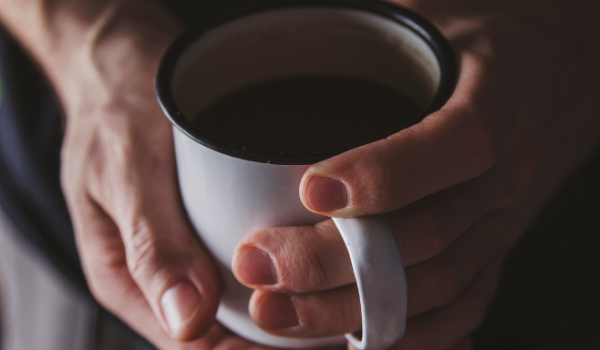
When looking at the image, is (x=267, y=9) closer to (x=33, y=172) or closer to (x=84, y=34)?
(x=84, y=34)

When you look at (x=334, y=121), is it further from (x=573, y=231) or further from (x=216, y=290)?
(x=573, y=231)

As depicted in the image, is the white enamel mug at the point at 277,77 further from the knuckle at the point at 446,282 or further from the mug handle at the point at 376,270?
the knuckle at the point at 446,282

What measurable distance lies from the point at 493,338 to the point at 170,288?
569 mm

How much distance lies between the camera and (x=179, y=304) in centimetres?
56

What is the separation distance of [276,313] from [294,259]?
7cm

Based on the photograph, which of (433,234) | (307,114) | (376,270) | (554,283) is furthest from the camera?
(554,283)

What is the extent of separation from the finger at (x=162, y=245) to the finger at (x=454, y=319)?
0.83ft

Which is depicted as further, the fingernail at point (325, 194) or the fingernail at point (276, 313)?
the fingernail at point (276, 313)

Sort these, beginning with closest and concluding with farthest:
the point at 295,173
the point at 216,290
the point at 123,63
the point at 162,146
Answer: the point at 295,173, the point at 216,290, the point at 162,146, the point at 123,63

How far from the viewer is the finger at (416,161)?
41 centimetres

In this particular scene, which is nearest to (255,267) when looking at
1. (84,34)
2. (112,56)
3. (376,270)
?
(376,270)

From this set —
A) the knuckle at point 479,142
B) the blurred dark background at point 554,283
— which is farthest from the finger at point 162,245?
the blurred dark background at point 554,283

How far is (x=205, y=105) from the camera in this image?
614 millimetres

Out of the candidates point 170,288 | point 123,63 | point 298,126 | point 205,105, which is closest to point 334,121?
point 298,126
